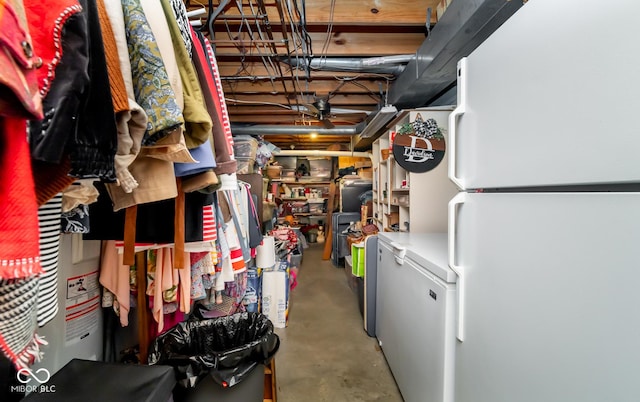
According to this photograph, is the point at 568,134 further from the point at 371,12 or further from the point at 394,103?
the point at 394,103

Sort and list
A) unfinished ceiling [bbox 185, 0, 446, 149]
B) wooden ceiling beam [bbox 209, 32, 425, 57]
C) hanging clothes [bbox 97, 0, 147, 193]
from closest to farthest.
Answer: hanging clothes [bbox 97, 0, 147, 193] < unfinished ceiling [bbox 185, 0, 446, 149] < wooden ceiling beam [bbox 209, 32, 425, 57]

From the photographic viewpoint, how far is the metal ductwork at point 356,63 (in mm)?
2057

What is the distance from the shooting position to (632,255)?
533 millimetres

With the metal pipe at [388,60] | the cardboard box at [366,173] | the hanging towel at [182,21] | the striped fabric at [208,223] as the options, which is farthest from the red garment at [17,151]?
the cardboard box at [366,173]

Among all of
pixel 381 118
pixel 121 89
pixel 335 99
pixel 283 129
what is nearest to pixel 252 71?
pixel 335 99

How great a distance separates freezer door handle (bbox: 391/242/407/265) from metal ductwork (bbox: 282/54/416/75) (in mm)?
1380

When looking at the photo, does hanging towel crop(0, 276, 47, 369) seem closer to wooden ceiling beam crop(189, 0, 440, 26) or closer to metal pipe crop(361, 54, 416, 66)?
wooden ceiling beam crop(189, 0, 440, 26)

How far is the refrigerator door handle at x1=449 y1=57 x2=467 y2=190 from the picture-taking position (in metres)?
1.08

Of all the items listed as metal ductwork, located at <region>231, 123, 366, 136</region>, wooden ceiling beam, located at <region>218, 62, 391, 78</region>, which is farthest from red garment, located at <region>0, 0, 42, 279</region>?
metal ductwork, located at <region>231, 123, 366, 136</region>

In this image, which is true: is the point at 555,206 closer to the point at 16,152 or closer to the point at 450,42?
the point at 16,152

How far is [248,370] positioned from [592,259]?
137 centimetres

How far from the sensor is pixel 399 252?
1.84m

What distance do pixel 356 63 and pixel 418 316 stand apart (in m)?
1.84

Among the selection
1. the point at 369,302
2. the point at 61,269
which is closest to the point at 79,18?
the point at 61,269
